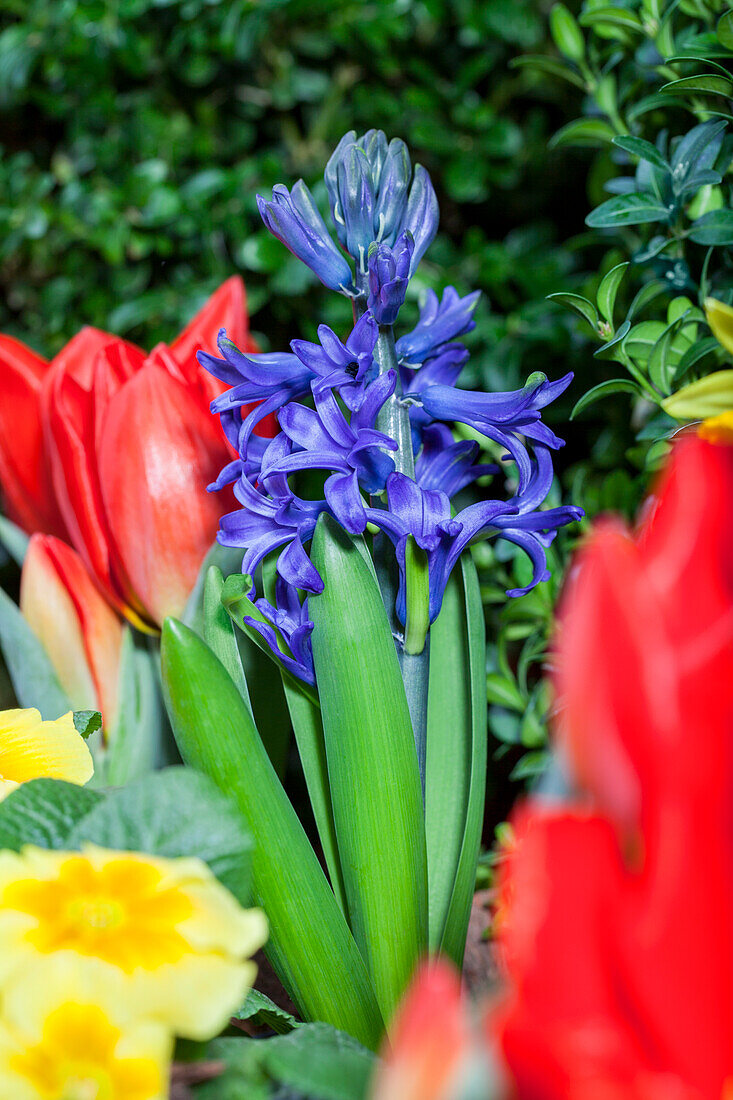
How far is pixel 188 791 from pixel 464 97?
26.7 inches

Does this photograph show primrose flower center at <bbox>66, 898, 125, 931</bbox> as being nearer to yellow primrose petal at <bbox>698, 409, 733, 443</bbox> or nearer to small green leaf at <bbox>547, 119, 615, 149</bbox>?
yellow primrose petal at <bbox>698, 409, 733, 443</bbox>

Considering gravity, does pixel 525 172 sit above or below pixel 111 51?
below

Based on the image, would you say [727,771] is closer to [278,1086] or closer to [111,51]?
[278,1086]

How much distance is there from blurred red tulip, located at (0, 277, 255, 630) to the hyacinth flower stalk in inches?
1.9

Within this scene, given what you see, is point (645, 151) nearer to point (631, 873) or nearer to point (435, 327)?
point (435, 327)

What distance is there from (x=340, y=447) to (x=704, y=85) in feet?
0.76

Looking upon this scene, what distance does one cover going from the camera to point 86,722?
A: 14.3 inches

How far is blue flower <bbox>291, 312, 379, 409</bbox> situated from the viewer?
33 centimetres

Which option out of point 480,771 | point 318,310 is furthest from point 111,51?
point 480,771

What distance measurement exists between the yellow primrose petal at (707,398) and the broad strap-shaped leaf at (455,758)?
0.40 ft

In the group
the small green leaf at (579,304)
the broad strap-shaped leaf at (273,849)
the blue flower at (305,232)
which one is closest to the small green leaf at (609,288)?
the small green leaf at (579,304)

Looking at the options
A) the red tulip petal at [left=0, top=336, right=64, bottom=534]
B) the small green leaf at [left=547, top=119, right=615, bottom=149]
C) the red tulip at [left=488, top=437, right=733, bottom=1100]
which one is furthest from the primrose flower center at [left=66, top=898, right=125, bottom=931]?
the small green leaf at [left=547, top=119, right=615, bottom=149]

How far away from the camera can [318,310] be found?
75 centimetres

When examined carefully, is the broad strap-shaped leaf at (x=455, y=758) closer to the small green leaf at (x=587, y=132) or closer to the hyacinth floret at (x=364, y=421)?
the hyacinth floret at (x=364, y=421)
